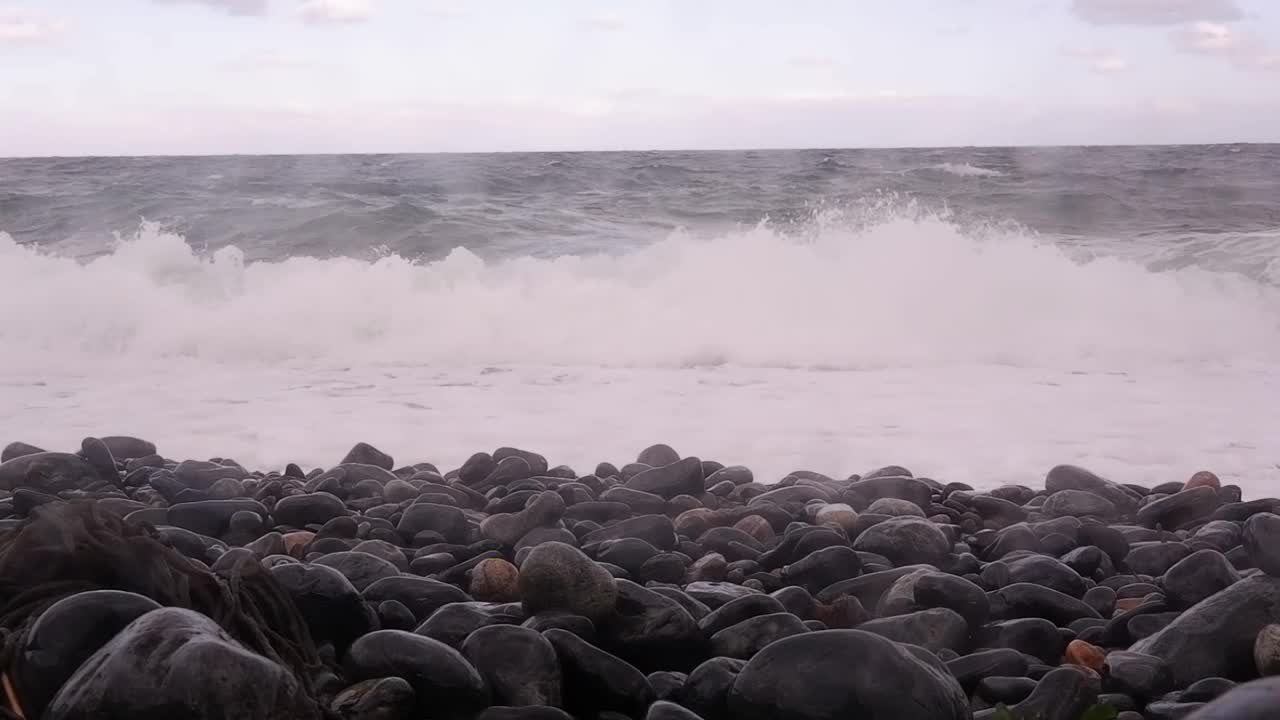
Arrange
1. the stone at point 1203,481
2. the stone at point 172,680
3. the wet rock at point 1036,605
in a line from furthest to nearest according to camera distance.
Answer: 1. the stone at point 1203,481
2. the wet rock at point 1036,605
3. the stone at point 172,680

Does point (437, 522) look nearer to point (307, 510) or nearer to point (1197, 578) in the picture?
point (307, 510)

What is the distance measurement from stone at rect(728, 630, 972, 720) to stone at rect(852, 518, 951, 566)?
4.10ft

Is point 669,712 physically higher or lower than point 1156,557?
higher

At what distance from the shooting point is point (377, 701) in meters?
2.10

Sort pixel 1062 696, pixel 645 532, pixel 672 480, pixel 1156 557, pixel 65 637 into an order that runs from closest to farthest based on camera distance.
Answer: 1. pixel 65 637
2. pixel 1062 696
3. pixel 1156 557
4. pixel 645 532
5. pixel 672 480

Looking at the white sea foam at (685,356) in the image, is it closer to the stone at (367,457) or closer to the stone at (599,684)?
the stone at (367,457)

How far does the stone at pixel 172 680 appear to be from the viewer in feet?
5.53

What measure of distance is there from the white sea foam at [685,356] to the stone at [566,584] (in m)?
2.65

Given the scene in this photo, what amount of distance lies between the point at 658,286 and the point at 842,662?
28.6 ft

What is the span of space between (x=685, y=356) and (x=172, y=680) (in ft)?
21.6

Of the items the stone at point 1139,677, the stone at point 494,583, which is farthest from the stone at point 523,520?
the stone at point 1139,677

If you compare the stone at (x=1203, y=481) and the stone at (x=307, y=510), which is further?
the stone at (x=1203, y=481)

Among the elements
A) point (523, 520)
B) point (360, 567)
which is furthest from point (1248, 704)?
point (523, 520)

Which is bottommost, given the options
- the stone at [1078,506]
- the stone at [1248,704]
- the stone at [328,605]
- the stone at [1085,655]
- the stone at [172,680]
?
the stone at [1078,506]
